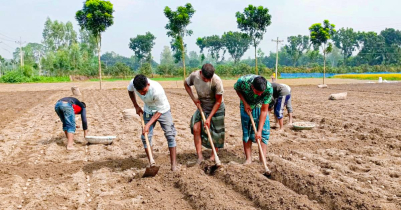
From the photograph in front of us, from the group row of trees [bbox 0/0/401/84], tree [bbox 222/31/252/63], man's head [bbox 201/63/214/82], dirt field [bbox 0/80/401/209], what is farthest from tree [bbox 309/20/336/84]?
tree [bbox 222/31/252/63]

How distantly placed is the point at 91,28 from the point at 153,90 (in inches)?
786

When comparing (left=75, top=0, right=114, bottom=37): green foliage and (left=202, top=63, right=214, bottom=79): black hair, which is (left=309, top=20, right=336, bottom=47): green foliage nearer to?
(left=75, top=0, right=114, bottom=37): green foliage

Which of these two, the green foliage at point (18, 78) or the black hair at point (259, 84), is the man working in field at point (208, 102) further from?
the green foliage at point (18, 78)

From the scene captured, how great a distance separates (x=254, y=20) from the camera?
33.4 meters

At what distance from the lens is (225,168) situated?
→ 187 inches

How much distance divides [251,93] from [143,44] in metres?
74.2

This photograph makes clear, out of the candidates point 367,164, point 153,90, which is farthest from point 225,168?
point 367,164

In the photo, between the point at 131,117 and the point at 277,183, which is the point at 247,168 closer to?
the point at 277,183

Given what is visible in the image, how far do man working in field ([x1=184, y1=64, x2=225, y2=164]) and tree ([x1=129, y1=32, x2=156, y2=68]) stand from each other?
73.3 meters

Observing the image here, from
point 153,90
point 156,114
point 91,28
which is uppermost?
point 91,28

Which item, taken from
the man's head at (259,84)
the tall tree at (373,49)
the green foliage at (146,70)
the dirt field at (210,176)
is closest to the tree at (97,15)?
Result: the dirt field at (210,176)

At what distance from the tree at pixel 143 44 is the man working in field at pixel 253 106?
73.5 meters

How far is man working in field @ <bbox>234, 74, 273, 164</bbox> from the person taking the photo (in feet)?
15.1

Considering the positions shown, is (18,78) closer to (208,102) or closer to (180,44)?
(180,44)
